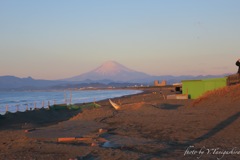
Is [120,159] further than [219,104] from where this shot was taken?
No

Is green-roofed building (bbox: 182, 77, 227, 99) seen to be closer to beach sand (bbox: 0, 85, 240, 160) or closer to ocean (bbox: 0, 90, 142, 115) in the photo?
beach sand (bbox: 0, 85, 240, 160)

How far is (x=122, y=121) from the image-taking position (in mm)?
20328

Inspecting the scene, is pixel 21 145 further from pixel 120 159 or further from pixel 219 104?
pixel 219 104

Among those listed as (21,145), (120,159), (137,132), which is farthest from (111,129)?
(120,159)

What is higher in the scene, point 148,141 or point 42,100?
point 148,141

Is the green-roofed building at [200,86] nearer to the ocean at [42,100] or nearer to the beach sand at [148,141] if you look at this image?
the beach sand at [148,141]

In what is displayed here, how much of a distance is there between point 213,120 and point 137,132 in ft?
13.4

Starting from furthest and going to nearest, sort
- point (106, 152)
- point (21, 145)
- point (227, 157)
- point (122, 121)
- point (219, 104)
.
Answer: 1. point (219, 104)
2. point (122, 121)
3. point (21, 145)
4. point (106, 152)
5. point (227, 157)

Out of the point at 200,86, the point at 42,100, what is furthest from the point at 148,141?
the point at 42,100

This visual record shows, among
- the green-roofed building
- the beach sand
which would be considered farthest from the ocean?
the beach sand

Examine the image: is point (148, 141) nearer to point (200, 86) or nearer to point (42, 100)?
point (200, 86)

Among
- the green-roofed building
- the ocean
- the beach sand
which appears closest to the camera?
the beach sand

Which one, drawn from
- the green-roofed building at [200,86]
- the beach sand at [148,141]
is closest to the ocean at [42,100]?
the green-roofed building at [200,86]

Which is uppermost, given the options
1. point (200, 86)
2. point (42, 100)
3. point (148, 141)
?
point (200, 86)
